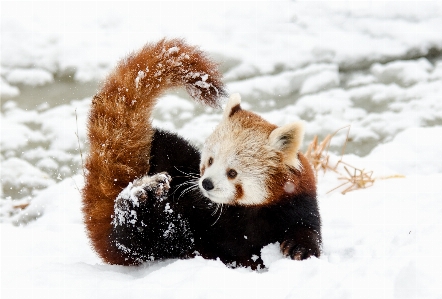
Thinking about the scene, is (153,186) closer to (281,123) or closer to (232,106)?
(232,106)

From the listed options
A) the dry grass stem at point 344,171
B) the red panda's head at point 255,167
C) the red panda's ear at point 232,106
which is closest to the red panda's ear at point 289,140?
the red panda's head at point 255,167

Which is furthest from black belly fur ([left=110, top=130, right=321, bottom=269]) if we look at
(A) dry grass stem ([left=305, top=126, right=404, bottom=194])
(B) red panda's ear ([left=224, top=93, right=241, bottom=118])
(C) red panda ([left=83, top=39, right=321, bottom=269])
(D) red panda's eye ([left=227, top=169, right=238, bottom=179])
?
(A) dry grass stem ([left=305, top=126, right=404, bottom=194])

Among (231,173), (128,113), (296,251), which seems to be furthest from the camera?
(128,113)

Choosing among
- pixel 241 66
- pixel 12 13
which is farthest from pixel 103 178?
pixel 12 13

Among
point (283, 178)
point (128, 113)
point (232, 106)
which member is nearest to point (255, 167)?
point (283, 178)

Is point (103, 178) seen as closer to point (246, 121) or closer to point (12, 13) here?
point (246, 121)

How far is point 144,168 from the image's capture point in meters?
2.71

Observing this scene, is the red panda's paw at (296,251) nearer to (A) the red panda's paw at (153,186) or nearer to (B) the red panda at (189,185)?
(B) the red panda at (189,185)

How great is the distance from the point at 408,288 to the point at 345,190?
2674mm

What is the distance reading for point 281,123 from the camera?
18.9 ft

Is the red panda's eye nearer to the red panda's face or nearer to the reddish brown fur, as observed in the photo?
the red panda's face

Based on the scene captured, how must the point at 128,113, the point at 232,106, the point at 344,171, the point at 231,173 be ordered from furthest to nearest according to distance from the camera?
1. the point at 344,171
2. the point at 232,106
3. the point at 128,113
4. the point at 231,173

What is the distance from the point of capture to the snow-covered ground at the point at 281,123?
1956 millimetres

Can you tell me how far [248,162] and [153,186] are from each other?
531mm
